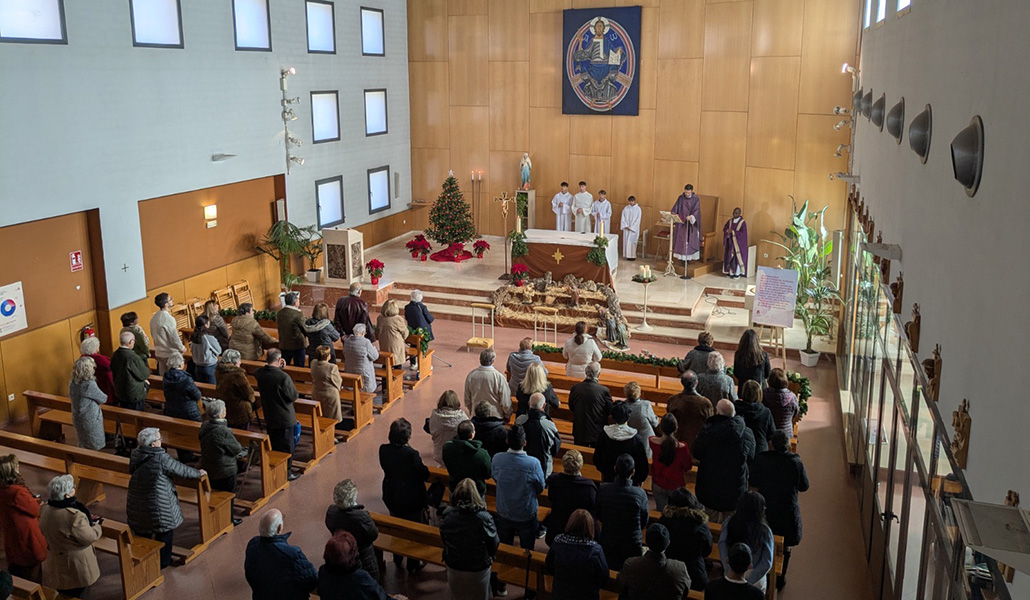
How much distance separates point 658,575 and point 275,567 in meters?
2.67

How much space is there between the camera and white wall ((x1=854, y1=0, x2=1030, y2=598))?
326cm

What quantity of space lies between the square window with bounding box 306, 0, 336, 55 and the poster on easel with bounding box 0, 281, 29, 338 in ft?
25.7

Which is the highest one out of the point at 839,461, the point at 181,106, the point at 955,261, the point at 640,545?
the point at 181,106

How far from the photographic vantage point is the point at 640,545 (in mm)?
6707

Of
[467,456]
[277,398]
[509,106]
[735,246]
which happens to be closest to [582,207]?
[509,106]

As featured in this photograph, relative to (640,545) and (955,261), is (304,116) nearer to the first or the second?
(640,545)

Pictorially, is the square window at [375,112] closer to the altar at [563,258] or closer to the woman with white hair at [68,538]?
the altar at [563,258]

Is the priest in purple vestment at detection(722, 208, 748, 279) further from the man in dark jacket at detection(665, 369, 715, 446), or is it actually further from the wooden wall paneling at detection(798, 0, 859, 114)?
the man in dark jacket at detection(665, 369, 715, 446)

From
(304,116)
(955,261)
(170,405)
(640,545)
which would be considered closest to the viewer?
(955,261)

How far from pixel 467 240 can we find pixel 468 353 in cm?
616

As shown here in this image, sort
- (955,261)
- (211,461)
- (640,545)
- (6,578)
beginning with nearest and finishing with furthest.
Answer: (955,261) → (6,578) → (640,545) → (211,461)

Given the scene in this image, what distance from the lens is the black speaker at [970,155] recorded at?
390cm

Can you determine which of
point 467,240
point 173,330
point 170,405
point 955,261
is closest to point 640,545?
point 955,261

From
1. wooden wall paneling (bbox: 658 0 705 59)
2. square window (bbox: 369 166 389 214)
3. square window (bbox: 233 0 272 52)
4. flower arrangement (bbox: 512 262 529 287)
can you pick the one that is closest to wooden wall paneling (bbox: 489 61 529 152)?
square window (bbox: 369 166 389 214)
